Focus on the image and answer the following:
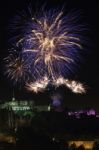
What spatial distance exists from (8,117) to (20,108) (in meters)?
15.0

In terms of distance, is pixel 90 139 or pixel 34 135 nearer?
pixel 34 135

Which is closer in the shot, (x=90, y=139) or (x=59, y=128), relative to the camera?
(x=90, y=139)

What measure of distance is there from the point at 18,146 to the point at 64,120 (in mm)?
42911

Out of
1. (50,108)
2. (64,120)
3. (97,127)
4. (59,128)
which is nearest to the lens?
(59,128)

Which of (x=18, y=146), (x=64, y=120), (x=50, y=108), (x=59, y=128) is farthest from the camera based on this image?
(x=50, y=108)

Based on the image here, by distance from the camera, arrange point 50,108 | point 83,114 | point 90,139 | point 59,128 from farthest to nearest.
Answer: point 50,108
point 83,114
point 59,128
point 90,139

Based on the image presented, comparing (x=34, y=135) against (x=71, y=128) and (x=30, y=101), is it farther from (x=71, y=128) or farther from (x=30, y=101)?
(x=30, y=101)

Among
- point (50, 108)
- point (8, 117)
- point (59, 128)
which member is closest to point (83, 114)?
point (50, 108)

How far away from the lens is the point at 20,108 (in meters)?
83.7

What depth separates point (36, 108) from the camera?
84812 mm

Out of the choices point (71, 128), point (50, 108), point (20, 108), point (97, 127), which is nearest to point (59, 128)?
point (71, 128)

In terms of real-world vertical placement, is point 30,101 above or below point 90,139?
above

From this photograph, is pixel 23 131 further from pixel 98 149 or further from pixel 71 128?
pixel 71 128

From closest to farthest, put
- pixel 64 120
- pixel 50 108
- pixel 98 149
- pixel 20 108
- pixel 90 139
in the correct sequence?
pixel 98 149 < pixel 90 139 < pixel 64 120 < pixel 50 108 < pixel 20 108
